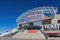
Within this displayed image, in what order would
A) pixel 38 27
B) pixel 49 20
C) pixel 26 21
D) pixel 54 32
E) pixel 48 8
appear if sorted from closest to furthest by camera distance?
pixel 54 32, pixel 38 27, pixel 49 20, pixel 48 8, pixel 26 21

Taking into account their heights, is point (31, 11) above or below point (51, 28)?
above

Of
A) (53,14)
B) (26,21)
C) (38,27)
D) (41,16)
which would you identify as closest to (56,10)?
(53,14)

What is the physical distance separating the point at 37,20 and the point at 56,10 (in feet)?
36.4

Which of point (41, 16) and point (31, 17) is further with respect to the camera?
point (31, 17)

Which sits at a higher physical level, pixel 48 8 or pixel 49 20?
pixel 48 8

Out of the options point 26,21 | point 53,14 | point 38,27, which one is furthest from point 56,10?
point 26,21

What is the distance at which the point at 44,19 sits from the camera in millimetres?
85000

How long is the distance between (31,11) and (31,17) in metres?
3.18

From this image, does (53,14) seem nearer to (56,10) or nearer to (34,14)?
(56,10)

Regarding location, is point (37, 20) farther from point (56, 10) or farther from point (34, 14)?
point (56, 10)

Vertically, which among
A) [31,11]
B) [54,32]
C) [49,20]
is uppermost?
[31,11]

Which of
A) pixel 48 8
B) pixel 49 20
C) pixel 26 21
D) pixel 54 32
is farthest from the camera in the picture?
pixel 26 21

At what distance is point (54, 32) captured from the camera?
65.9 metres

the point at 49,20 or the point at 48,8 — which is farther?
the point at 48,8
